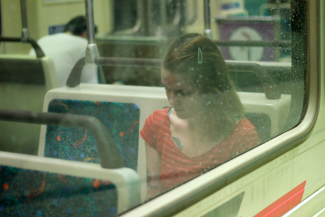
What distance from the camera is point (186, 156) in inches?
41.6

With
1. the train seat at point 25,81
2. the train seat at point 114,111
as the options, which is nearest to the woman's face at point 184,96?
the train seat at point 114,111

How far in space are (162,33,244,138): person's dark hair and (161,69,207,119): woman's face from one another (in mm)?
13

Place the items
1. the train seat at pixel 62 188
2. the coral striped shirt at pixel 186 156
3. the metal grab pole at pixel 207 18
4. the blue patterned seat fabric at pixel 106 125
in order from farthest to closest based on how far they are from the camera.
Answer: the metal grab pole at pixel 207 18, the blue patterned seat fabric at pixel 106 125, the coral striped shirt at pixel 186 156, the train seat at pixel 62 188

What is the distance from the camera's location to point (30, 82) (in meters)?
2.46

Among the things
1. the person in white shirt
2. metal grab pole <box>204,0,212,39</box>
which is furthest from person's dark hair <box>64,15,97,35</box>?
A: metal grab pole <box>204,0,212,39</box>

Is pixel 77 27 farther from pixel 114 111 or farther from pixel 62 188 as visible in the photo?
pixel 62 188

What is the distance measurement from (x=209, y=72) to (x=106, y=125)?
606 millimetres

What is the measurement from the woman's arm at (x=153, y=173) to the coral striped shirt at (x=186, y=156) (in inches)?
0.5

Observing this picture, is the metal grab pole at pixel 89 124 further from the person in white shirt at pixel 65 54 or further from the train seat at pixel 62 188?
the person in white shirt at pixel 65 54

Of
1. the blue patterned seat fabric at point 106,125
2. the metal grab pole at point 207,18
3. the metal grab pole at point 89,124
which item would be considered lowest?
the blue patterned seat fabric at point 106,125

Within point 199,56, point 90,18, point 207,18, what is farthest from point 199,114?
point 207,18

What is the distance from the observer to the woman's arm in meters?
0.84

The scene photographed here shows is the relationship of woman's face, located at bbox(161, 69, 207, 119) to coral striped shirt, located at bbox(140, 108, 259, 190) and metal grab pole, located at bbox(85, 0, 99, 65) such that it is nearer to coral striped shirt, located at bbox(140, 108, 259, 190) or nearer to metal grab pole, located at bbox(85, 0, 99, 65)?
coral striped shirt, located at bbox(140, 108, 259, 190)

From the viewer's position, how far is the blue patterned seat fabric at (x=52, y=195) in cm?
81
